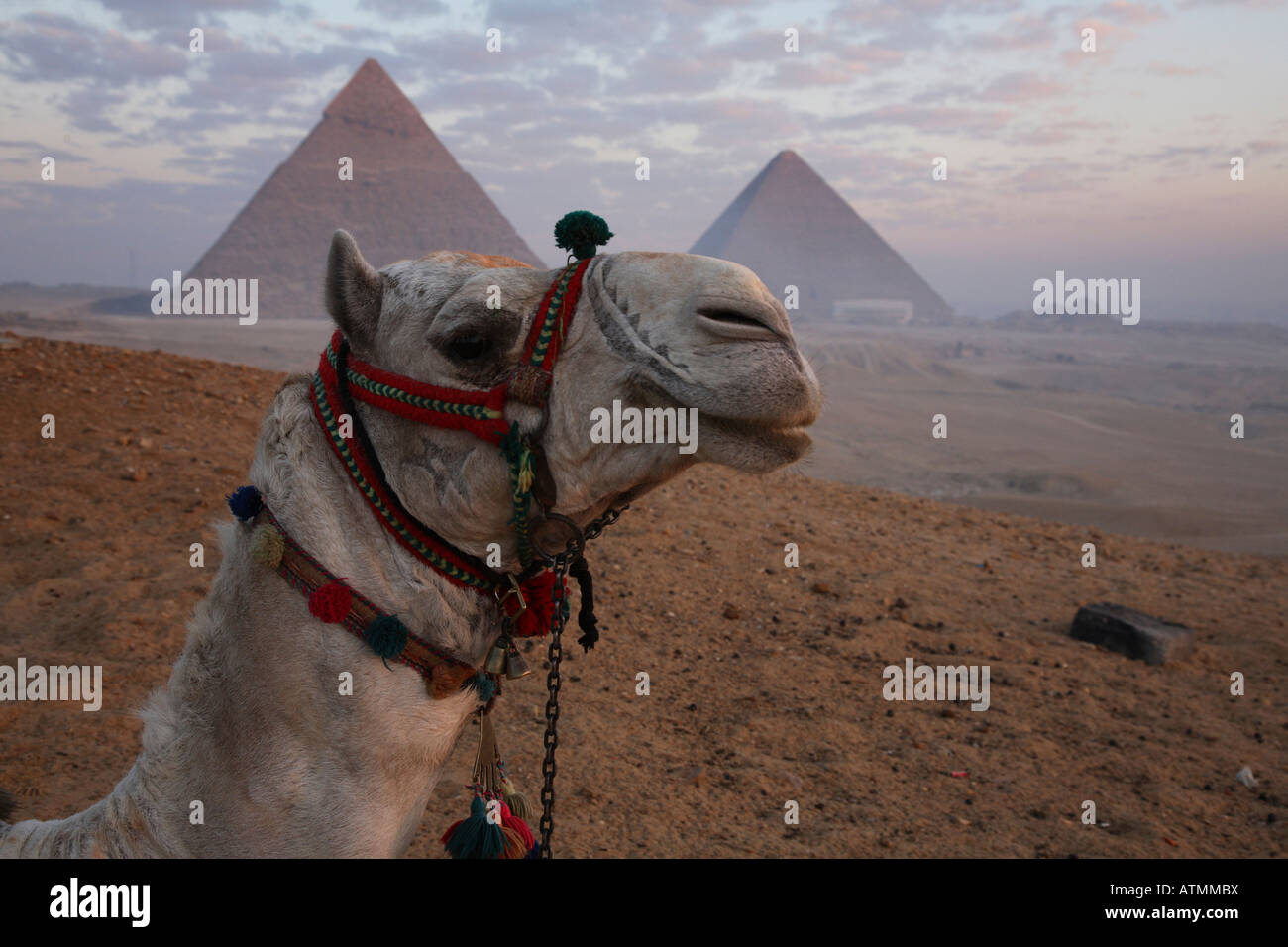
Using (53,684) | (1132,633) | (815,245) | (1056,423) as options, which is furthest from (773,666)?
(815,245)

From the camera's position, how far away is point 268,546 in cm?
185

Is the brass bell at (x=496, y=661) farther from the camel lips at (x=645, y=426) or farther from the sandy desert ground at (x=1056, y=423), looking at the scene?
the sandy desert ground at (x=1056, y=423)

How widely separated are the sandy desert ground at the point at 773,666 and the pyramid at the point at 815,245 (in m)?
183

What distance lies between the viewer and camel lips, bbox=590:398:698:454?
5.71 feet

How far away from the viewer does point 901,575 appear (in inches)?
357

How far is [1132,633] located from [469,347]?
287 inches

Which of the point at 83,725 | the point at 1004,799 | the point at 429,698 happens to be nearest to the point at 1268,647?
the point at 1004,799

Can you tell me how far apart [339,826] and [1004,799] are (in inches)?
175

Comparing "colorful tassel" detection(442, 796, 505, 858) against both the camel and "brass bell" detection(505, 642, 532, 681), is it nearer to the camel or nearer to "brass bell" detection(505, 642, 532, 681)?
the camel

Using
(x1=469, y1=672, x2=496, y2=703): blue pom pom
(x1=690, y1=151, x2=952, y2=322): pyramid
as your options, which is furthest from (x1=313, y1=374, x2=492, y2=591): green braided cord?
(x1=690, y1=151, x2=952, y2=322): pyramid

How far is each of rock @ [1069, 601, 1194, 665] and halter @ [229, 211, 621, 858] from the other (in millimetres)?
6847

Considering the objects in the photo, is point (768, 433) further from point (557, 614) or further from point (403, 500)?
point (403, 500)

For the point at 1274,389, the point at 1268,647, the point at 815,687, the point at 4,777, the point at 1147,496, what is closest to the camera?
the point at 4,777
